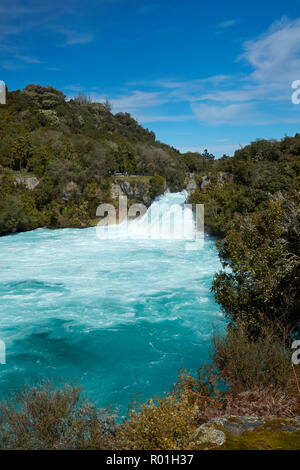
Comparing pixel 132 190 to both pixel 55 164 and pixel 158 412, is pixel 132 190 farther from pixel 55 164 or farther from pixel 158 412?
pixel 158 412

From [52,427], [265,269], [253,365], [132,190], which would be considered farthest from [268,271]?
[132,190]

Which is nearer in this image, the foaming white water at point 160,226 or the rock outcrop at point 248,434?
the rock outcrop at point 248,434

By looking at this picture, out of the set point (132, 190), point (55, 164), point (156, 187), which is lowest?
point (132, 190)

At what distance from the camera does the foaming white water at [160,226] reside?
119 feet

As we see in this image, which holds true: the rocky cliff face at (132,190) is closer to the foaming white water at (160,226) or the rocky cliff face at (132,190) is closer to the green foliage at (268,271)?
the foaming white water at (160,226)

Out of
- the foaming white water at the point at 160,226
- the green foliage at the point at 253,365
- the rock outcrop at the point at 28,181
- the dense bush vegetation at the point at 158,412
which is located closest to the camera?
the dense bush vegetation at the point at 158,412

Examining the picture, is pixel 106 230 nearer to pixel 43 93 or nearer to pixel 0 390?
pixel 0 390

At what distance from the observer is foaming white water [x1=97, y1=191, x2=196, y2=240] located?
36.2 metres

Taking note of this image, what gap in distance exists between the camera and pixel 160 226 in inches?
1519

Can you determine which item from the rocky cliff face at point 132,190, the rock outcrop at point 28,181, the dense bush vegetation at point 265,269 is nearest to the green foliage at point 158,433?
the dense bush vegetation at point 265,269

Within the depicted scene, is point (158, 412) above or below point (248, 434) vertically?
above

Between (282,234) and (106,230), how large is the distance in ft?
101

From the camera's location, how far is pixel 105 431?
19.0 ft
